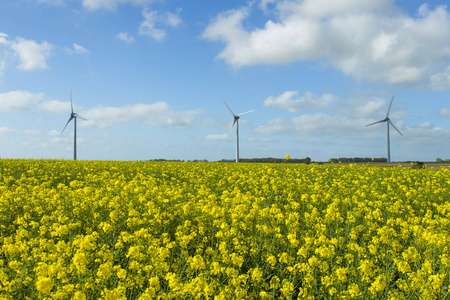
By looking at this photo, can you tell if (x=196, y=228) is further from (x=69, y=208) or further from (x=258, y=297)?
(x=69, y=208)

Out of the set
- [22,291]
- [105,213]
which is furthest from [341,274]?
[105,213]

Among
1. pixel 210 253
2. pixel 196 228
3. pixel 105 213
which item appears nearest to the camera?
pixel 210 253

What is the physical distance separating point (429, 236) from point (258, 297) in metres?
3.60

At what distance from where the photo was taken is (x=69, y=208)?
8.77 m

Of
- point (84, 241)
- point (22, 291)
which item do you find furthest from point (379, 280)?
point (22, 291)

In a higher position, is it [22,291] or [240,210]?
[240,210]

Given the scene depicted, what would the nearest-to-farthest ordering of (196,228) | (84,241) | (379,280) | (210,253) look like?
(379,280), (84,241), (210,253), (196,228)

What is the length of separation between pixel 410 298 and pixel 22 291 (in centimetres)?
583

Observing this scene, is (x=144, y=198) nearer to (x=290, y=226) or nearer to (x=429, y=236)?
(x=290, y=226)

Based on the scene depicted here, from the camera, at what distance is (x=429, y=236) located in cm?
654

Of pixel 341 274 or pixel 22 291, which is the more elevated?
pixel 341 274

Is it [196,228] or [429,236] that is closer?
[429,236]

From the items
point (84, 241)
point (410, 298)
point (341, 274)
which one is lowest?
point (410, 298)

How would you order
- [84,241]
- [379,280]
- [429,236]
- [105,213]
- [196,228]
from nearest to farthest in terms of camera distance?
1. [379,280]
2. [84,241]
3. [429,236]
4. [196,228]
5. [105,213]
